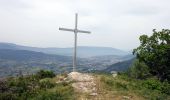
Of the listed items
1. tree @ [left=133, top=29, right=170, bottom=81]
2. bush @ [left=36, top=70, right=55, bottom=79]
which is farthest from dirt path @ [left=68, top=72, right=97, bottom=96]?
tree @ [left=133, top=29, right=170, bottom=81]

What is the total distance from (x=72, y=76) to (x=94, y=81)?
182cm

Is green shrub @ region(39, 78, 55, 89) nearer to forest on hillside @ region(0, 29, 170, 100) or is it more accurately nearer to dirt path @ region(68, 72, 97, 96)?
forest on hillside @ region(0, 29, 170, 100)

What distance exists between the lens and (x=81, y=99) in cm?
2205

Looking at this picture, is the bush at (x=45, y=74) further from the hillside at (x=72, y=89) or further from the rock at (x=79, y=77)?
the rock at (x=79, y=77)

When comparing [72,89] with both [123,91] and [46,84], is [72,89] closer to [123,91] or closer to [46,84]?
[46,84]

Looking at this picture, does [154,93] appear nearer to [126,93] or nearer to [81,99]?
[126,93]

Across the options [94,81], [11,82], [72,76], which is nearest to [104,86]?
[94,81]

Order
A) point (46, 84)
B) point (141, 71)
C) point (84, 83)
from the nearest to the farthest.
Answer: point (46, 84)
point (84, 83)
point (141, 71)

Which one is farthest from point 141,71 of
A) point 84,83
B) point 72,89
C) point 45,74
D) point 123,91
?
point 72,89

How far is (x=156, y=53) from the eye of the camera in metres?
45.7

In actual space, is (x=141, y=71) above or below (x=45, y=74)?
below

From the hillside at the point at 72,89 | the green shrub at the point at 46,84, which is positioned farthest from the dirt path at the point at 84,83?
the green shrub at the point at 46,84

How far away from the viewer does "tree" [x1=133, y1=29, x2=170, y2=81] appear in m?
45.2

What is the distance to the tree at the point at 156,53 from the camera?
148 ft
